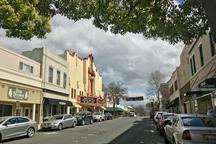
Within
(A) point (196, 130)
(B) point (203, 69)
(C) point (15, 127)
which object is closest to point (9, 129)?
(C) point (15, 127)

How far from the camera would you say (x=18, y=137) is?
2008cm

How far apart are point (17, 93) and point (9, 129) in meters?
11.6

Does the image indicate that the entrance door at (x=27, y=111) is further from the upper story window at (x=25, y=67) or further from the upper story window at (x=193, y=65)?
the upper story window at (x=193, y=65)

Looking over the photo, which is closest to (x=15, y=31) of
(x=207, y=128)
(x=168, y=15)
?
(x=168, y=15)

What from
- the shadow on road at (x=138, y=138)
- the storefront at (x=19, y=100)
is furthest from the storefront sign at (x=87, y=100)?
the shadow on road at (x=138, y=138)

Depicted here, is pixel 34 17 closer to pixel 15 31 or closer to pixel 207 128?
pixel 15 31

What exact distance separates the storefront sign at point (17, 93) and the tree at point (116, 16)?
1682 centimetres

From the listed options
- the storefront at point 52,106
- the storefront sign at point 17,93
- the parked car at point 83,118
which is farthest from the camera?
the parked car at point 83,118

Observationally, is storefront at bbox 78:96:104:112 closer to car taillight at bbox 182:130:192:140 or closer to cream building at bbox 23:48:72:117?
cream building at bbox 23:48:72:117

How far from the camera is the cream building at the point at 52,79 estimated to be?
35812 millimetres

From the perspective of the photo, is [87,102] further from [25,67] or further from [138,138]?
[138,138]

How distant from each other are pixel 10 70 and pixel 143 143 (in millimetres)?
16901

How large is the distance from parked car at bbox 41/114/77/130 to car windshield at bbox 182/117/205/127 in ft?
58.8

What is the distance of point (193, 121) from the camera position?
1095 centimetres
